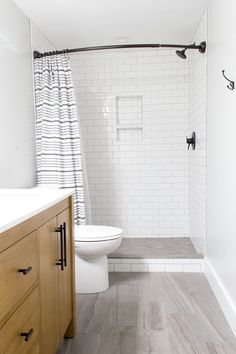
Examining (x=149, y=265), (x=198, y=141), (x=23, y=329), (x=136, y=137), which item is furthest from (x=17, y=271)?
(x=136, y=137)

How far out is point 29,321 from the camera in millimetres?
1214

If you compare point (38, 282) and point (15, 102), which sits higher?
point (15, 102)

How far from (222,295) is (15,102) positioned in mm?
2027

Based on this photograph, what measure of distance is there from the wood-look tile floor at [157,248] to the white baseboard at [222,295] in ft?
0.90

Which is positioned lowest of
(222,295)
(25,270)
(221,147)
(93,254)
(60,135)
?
(222,295)

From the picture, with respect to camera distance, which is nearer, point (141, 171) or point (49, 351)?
point (49, 351)

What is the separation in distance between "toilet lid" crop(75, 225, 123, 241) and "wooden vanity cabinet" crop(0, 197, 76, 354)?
532 mm

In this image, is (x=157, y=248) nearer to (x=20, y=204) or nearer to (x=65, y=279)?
(x=65, y=279)

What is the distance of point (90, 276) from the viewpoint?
258cm

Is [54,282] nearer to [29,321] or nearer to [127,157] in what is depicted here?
[29,321]

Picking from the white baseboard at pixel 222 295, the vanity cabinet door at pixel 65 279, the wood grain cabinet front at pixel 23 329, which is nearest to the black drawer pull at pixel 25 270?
the wood grain cabinet front at pixel 23 329

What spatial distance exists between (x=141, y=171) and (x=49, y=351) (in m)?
2.51

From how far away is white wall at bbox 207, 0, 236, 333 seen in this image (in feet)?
6.40

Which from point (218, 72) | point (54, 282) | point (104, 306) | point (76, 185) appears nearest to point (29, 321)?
point (54, 282)
